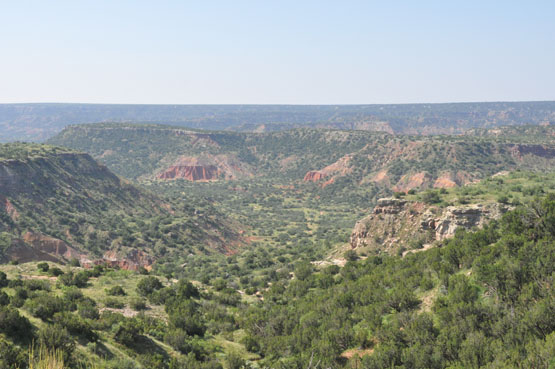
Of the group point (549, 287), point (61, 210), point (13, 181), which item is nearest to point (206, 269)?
point (61, 210)

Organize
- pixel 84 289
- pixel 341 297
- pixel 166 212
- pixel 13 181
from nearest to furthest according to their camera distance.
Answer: pixel 341 297, pixel 84 289, pixel 13 181, pixel 166 212

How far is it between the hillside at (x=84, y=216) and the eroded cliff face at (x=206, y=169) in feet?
238

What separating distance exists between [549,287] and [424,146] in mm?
137707

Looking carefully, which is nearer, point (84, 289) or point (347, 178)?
point (84, 289)

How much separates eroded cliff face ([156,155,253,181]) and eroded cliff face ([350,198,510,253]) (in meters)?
134

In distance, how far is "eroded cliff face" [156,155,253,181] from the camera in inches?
6821

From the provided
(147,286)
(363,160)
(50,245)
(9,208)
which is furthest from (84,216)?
(363,160)

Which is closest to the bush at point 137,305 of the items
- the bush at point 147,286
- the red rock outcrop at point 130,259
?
the bush at point 147,286

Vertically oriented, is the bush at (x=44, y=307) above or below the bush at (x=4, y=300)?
below

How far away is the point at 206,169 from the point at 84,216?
107 m

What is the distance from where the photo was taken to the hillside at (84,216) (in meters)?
58.9

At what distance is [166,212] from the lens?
303ft

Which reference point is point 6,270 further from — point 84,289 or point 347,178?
point 347,178

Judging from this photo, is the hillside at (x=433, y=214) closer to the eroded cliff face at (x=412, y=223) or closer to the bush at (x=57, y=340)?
the eroded cliff face at (x=412, y=223)
